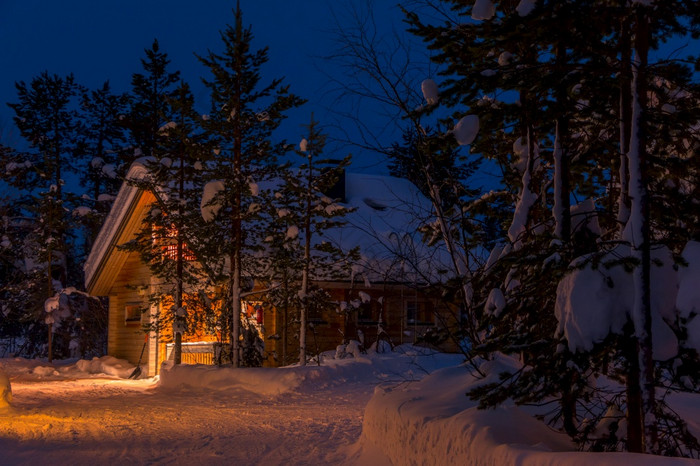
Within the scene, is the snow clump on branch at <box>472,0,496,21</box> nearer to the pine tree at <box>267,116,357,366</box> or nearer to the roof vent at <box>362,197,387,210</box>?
the pine tree at <box>267,116,357,366</box>

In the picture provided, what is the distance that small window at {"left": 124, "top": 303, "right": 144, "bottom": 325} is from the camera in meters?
26.5

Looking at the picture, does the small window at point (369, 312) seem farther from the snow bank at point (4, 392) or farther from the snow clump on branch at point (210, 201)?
the snow bank at point (4, 392)

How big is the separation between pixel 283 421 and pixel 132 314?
17.3 metres

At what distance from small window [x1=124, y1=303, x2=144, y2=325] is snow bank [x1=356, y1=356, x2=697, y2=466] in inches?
789

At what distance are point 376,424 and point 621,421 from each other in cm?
333

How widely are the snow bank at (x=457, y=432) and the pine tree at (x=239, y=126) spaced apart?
10.2 meters

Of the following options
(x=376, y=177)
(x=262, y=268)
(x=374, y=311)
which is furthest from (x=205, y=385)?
(x=376, y=177)

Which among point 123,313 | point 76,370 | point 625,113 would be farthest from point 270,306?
point 625,113

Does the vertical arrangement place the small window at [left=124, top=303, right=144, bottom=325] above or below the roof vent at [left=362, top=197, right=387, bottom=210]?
below

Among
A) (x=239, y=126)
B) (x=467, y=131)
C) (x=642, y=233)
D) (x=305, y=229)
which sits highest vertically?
(x=239, y=126)

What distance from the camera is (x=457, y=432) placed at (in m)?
5.46

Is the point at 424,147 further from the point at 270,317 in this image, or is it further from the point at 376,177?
the point at 376,177

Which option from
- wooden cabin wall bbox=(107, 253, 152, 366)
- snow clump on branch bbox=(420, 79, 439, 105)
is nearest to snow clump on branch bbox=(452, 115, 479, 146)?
snow clump on branch bbox=(420, 79, 439, 105)

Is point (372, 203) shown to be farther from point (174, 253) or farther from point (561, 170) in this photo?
point (561, 170)
